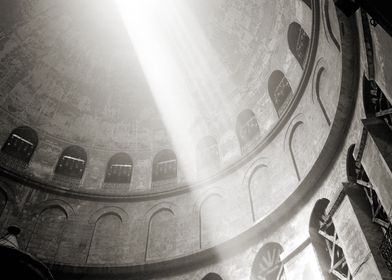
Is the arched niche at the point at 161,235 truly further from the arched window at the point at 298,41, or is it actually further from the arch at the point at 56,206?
the arched window at the point at 298,41

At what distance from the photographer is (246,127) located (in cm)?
1675

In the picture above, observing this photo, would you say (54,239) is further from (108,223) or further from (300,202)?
(300,202)

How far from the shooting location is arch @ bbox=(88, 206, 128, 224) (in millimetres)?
15672

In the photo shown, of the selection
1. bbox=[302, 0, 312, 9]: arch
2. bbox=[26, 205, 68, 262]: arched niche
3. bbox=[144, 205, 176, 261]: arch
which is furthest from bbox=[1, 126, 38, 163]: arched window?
bbox=[302, 0, 312, 9]: arch

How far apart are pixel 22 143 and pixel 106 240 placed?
6.07 metres

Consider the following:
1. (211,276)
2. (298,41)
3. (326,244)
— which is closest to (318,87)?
(298,41)

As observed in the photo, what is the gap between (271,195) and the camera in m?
13.5

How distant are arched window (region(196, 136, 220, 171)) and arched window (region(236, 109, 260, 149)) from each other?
4.48ft

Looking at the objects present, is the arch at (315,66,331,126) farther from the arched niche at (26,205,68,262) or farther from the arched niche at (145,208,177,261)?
the arched niche at (26,205,68,262)

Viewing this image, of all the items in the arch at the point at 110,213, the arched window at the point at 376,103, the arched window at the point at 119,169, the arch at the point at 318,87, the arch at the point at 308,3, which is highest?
the arch at the point at 308,3

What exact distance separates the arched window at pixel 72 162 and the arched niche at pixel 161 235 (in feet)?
14.0

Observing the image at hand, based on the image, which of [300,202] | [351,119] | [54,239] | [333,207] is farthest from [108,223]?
[351,119]

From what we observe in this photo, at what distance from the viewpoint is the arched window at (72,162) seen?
1717cm

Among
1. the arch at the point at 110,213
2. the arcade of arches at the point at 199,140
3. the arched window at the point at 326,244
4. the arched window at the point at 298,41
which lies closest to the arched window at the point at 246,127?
the arcade of arches at the point at 199,140
